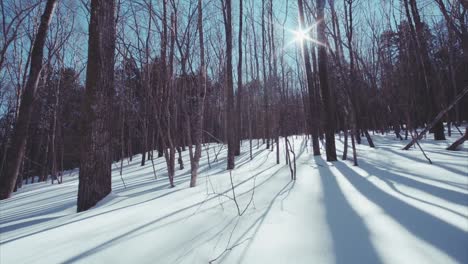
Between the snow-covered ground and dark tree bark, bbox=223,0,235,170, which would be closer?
the snow-covered ground

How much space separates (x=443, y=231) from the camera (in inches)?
56.0

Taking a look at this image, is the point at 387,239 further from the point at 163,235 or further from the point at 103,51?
the point at 103,51

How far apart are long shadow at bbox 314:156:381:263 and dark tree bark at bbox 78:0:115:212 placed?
2962 mm

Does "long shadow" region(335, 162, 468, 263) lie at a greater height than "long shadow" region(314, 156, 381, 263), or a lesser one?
greater

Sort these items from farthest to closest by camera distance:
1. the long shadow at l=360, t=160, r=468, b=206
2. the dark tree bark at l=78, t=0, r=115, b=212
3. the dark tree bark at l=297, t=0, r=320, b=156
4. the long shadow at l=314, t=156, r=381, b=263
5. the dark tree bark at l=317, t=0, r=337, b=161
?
the dark tree bark at l=297, t=0, r=320, b=156 → the dark tree bark at l=317, t=0, r=337, b=161 → the dark tree bark at l=78, t=0, r=115, b=212 → the long shadow at l=360, t=160, r=468, b=206 → the long shadow at l=314, t=156, r=381, b=263

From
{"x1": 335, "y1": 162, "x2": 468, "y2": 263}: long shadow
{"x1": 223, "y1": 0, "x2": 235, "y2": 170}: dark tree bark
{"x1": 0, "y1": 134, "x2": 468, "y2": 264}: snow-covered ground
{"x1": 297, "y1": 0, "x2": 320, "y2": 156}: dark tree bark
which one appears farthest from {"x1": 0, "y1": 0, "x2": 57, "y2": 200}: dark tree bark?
{"x1": 335, "y1": 162, "x2": 468, "y2": 263}: long shadow

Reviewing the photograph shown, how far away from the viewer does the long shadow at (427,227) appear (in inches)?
48.6

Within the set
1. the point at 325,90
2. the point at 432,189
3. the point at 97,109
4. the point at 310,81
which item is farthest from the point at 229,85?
the point at 432,189

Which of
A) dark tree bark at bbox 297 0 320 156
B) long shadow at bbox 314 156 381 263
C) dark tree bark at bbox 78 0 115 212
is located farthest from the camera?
dark tree bark at bbox 297 0 320 156

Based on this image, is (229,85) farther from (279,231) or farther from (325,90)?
(279,231)

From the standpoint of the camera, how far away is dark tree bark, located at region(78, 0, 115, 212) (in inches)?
122

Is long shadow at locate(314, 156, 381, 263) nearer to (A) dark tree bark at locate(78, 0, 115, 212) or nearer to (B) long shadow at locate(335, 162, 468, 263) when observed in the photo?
(B) long shadow at locate(335, 162, 468, 263)

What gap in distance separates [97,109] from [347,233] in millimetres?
3308

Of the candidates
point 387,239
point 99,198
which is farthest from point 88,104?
point 387,239
